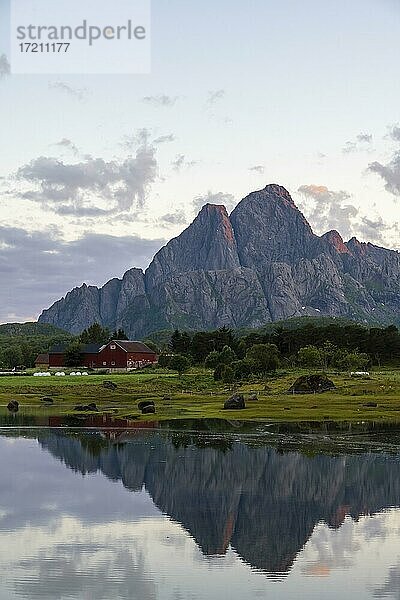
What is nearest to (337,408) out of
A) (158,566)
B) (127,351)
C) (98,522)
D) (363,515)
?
(363,515)

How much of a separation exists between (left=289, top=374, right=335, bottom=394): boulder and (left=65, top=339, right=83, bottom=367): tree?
3320 inches

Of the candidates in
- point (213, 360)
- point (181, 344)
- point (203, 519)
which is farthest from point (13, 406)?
point (181, 344)

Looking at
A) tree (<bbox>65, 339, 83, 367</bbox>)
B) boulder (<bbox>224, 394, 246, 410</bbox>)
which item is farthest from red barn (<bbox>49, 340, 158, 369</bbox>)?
boulder (<bbox>224, 394, 246, 410</bbox>)

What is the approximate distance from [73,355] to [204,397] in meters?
81.0

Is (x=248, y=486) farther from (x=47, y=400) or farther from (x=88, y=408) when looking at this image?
(x=47, y=400)

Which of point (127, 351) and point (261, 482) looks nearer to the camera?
point (261, 482)

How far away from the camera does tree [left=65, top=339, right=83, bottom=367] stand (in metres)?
166

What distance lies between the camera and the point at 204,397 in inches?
3578

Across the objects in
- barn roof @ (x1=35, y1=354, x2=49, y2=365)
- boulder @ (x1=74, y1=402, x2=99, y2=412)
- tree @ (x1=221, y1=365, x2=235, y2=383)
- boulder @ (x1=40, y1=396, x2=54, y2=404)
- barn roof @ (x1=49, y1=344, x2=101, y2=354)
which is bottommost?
boulder @ (x1=74, y1=402, x2=99, y2=412)

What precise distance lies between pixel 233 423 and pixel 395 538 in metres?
38.4

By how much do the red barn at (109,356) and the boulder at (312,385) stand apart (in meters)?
77.2

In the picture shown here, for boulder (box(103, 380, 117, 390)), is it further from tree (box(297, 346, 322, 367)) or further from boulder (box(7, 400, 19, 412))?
tree (box(297, 346, 322, 367))

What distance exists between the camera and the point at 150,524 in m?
28.5

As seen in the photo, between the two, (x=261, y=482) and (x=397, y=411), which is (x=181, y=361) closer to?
(x=397, y=411)
